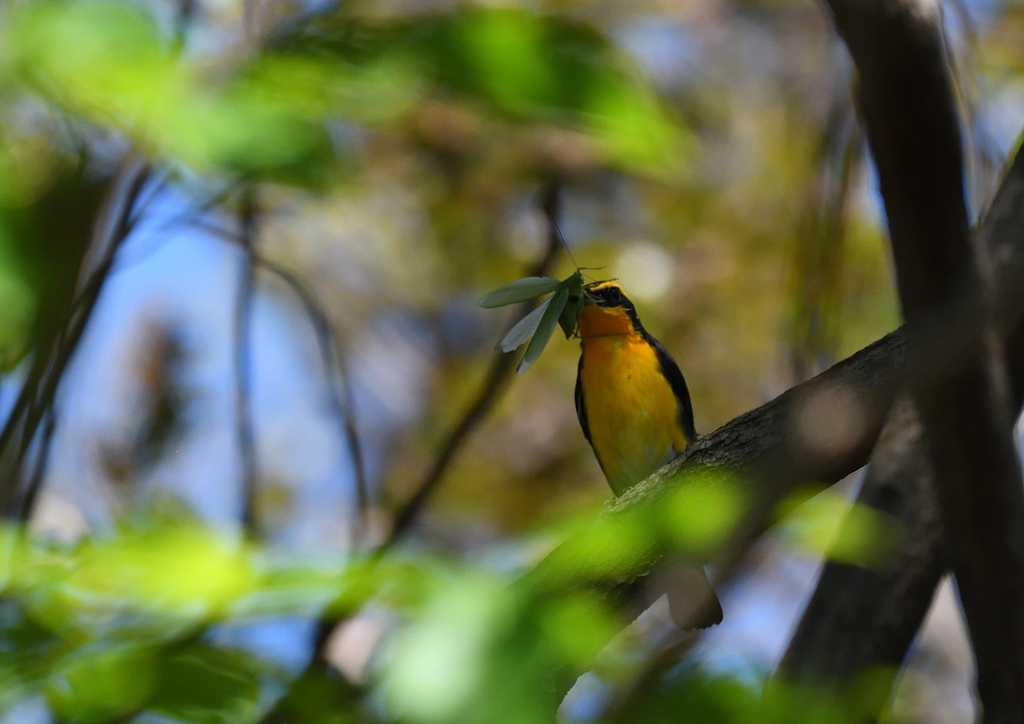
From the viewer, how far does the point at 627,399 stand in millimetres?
5730

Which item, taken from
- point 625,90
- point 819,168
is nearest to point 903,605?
point 819,168

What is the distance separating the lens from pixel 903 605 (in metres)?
3.22

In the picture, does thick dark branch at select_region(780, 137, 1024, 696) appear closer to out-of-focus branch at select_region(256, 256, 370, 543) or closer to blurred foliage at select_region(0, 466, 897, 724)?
out-of-focus branch at select_region(256, 256, 370, 543)

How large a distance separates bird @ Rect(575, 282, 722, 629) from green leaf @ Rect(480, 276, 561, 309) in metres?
3.67

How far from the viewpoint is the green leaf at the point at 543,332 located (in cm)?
175

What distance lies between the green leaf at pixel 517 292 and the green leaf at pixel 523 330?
0.05m

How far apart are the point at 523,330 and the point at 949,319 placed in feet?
3.06

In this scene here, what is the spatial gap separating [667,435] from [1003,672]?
12.9 feet

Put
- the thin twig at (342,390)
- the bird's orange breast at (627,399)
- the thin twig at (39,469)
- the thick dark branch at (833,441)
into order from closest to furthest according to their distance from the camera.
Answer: the thick dark branch at (833,441), the thin twig at (39,469), the thin twig at (342,390), the bird's orange breast at (627,399)

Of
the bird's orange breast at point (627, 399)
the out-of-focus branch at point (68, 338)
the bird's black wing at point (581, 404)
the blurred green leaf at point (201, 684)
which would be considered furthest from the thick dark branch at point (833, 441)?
the bird's black wing at point (581, 404)

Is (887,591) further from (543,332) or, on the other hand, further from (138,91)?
(138,91)

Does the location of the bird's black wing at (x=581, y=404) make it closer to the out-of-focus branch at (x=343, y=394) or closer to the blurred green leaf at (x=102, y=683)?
the out-of-focus branch at (x=343, y=394)

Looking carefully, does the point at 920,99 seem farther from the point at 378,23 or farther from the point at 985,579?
the point at 985,579

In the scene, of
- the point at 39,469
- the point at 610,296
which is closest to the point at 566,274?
the point at 610,296
